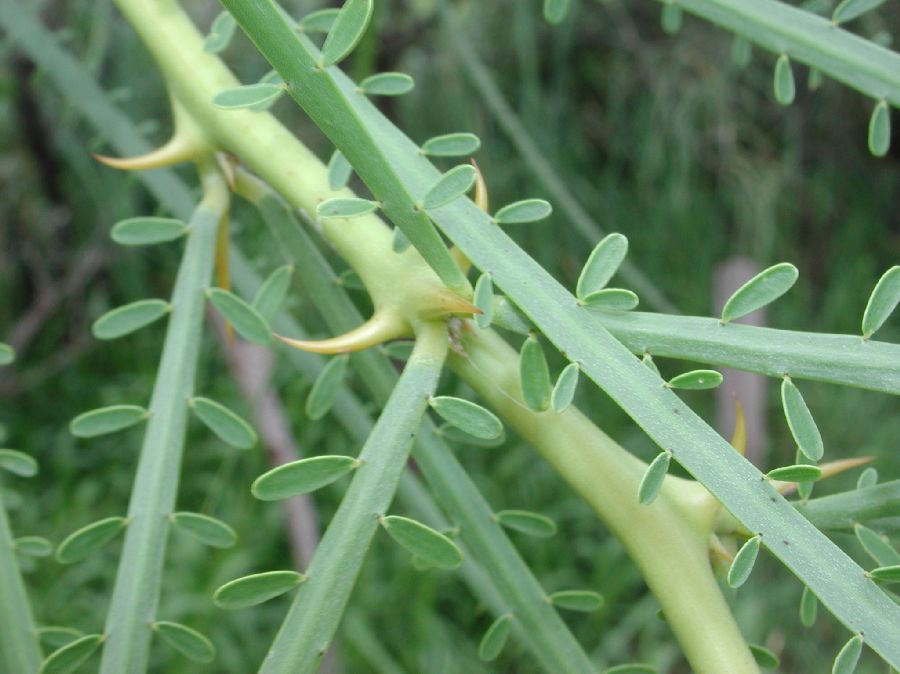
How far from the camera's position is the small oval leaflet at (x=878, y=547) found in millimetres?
361

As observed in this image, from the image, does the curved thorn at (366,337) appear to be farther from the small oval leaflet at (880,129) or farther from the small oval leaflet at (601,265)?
the small oval leaflet at (880,129)

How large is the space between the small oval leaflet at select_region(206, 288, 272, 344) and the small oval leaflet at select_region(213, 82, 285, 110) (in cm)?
10

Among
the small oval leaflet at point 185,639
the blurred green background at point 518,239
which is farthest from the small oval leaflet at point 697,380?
the blurred green background at point 518,239

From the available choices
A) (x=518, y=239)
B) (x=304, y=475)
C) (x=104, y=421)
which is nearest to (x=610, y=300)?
(x=304, y=475)

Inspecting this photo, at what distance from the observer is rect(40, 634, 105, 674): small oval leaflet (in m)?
0.36

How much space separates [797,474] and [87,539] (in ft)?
1.01

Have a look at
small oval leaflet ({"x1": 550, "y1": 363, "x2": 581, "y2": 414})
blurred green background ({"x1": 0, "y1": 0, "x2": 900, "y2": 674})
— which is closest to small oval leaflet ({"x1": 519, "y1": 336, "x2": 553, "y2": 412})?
small oval leaflet ({"x1": 550, "y1": 363, "x2": 581, "y2": 414})

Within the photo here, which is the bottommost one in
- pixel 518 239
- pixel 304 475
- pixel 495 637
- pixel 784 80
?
pixel 518 239

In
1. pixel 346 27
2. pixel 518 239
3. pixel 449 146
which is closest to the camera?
pixel 346 27

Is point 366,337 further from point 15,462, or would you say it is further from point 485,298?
point 15,462

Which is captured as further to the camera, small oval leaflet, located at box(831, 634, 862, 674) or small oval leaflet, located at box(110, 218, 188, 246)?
small oval leaflet, located at box(110, 218, 188, 246)

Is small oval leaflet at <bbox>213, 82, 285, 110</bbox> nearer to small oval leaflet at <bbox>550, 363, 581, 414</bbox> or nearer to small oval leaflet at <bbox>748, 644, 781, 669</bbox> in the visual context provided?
small oval leaflet at <bbox>550, 363, 581, 414</bbox>

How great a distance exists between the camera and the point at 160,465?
41 centimetres

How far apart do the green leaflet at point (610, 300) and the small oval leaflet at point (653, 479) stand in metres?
0.06
